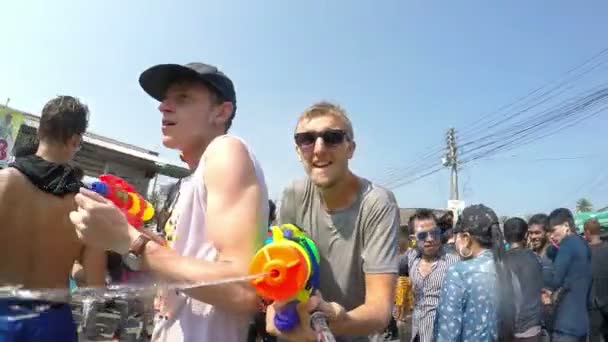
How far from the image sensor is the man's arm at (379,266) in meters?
1.54

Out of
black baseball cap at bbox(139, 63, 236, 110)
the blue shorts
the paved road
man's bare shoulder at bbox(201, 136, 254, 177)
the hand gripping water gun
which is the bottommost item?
the paved road

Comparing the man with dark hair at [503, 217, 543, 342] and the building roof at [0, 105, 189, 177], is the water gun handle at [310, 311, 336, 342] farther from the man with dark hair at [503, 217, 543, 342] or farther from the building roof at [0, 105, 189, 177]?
the building roof at [0, 105, 189, 177]

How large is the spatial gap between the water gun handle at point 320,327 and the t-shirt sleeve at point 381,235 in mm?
502

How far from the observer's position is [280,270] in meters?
1.09

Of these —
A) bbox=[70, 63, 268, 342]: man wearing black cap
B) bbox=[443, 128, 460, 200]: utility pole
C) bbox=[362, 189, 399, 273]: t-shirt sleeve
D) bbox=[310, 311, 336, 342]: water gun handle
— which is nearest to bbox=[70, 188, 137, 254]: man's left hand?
bbox=[70, 63, 268, 342]: man wearing black cap

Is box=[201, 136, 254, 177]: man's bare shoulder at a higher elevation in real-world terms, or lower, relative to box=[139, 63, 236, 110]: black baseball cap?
lower

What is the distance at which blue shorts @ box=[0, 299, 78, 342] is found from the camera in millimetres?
2238

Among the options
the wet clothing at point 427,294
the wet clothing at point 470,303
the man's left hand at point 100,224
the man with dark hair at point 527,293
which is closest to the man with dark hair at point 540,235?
the wet clothing at point 427,294

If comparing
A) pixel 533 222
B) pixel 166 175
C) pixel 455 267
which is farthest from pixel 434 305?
pixel 166 175

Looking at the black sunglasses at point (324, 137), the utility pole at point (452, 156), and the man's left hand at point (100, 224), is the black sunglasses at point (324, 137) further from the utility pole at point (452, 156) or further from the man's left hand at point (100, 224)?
the utility pole at point (452, 156)

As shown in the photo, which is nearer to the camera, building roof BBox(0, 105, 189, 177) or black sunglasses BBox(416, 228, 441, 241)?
black sunglasses BBox(416, 228, 441, 241)

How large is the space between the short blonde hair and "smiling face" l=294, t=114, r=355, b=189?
0.03 ft

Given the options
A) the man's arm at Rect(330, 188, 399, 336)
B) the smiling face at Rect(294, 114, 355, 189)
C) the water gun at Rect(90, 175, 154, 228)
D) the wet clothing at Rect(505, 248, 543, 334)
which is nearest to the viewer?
the man's arm at Rect(330, 188, 399, 336)

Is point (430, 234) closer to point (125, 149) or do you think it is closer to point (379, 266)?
point (379, 266)
